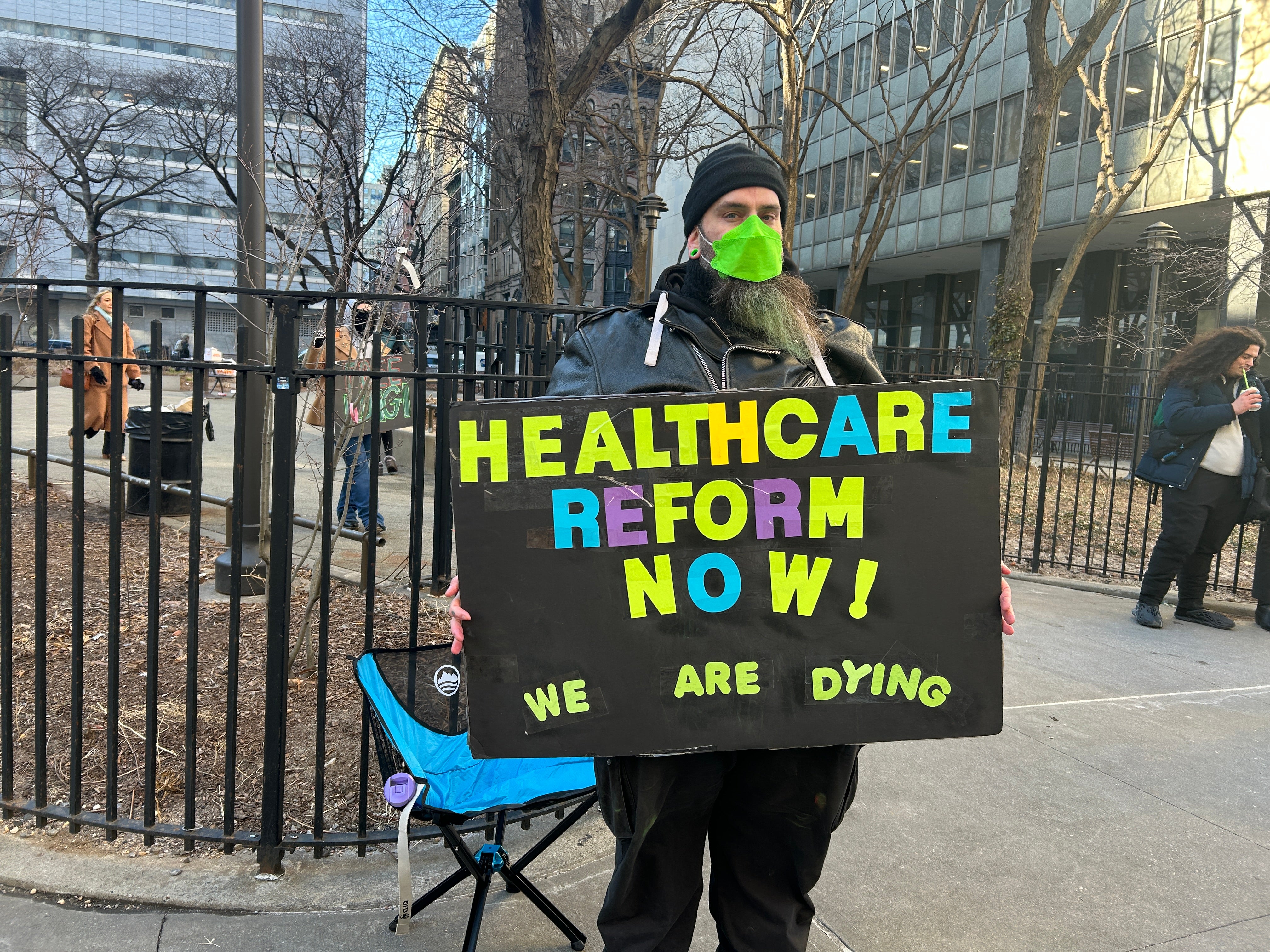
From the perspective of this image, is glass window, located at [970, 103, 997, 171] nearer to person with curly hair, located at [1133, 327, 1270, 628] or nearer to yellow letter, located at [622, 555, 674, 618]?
person with curly hair, located at [1133, 327, 1270, 628]

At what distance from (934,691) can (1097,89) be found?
76.8 feet

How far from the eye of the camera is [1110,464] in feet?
57.0

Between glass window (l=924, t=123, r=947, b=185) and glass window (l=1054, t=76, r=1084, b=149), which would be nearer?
glass window (l=1054, t=76, r=1084, b=149)

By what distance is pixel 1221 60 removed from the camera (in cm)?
1839

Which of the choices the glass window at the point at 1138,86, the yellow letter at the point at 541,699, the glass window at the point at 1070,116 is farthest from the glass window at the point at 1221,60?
the yellow letter at the point at 541,699

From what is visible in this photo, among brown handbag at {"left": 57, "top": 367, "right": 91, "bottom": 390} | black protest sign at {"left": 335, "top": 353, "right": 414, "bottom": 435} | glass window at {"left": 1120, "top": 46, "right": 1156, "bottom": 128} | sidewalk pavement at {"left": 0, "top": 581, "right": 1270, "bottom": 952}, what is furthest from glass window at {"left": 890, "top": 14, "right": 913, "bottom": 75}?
sidewalk pavement at {"left": 0, "top": 581, "right": 1270, "bottom": 952}

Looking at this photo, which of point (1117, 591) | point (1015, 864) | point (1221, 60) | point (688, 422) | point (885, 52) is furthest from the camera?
point (885, 52)

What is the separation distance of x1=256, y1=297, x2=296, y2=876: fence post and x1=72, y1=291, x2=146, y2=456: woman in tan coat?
0.40m

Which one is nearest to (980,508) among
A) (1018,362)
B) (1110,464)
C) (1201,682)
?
(1201,682)

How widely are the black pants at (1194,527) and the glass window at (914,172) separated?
24128 mm

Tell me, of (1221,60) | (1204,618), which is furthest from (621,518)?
(1221,60)

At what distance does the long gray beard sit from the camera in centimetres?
195

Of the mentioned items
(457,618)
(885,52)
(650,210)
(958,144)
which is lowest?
(457,618)

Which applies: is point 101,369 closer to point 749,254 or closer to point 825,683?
point 749,254
